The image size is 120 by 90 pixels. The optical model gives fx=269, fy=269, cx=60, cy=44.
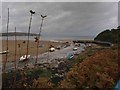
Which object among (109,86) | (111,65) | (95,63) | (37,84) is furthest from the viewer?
(95,63)

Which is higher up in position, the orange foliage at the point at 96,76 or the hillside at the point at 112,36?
the hillside at the point at 112,36

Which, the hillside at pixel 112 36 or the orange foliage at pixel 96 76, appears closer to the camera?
the orange foliage at pixel 96 76

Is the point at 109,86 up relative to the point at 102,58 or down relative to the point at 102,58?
down

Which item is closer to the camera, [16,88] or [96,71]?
[16,88]

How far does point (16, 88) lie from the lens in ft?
28.3

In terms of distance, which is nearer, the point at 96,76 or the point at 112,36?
the point at 96,76

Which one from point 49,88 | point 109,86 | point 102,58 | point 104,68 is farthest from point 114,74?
point 49,88

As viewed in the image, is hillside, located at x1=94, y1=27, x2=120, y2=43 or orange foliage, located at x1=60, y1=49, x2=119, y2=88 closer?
orange foliage, located at x1=60, y1=49, x2=119, y2=88

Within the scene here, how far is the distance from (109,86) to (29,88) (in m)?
2.68

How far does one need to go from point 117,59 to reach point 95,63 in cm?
104

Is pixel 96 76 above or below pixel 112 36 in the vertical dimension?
below

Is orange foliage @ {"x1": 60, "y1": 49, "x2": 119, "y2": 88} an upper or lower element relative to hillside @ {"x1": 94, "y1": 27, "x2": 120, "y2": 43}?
lower

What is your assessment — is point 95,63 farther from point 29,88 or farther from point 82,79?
point 29,88

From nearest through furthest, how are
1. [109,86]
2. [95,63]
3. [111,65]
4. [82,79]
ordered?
[109,86]
[82,79]
[111,65]
[95,63]
